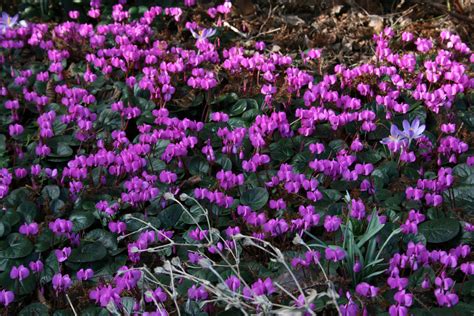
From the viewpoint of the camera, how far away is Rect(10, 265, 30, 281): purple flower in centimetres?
251

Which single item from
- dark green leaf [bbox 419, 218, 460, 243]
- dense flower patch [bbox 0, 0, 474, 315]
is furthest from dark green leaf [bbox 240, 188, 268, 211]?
dark green leaf [bbox 419, 218, 460, 243]

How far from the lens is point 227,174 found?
283 centimetres

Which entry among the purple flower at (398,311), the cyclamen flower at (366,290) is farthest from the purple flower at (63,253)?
the purple flower at (398,311)

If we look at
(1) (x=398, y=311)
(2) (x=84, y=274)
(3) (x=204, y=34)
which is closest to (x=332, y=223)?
(1) (x=398, y=311)

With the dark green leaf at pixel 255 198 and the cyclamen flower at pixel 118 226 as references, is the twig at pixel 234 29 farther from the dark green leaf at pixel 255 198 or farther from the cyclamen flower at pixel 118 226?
the cyclamen flower at pixel 118 226

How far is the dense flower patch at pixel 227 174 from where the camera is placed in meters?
2.36

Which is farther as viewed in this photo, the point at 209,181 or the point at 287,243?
the point at 209,181

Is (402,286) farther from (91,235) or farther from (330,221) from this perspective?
(91,235)

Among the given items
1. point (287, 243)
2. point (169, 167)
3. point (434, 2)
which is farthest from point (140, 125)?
point (434, 2)

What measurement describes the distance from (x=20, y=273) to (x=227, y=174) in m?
0.81

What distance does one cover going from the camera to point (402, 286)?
89.4 inches

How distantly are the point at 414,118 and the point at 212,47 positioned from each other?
116cm

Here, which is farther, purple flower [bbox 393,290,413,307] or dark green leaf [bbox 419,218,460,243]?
dark green leaf [bbox 419,218,460,243]

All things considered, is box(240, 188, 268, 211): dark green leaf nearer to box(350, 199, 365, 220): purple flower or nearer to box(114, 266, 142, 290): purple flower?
box(350, 199, 365, 220): purple flower
